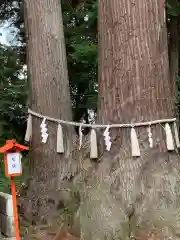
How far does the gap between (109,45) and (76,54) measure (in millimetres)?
4561

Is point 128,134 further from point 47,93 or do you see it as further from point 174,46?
point 174,46

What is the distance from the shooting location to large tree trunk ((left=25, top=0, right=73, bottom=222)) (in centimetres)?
554

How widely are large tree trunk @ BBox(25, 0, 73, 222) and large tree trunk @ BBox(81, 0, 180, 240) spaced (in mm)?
851

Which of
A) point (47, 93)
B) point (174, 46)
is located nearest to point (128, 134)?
point (47, 93)

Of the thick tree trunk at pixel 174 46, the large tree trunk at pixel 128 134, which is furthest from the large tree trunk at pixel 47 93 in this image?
the thick tree trunk at pixel 174 46

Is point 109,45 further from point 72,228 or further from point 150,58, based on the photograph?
point 72,228

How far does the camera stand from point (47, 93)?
5.78 m

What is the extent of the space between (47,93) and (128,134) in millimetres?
1563

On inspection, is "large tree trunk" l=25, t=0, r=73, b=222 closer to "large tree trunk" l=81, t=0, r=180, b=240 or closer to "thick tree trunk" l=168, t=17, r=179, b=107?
"large tree trunk" l=81, t=0, r=180, b=240

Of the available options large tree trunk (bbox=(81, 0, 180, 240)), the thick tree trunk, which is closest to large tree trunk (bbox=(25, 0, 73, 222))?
large tree trunk (bbox=(81, 0, 180, 240))

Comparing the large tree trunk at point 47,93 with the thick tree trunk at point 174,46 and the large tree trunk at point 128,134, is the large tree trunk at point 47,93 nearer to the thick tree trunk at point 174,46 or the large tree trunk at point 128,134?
the large tree trunk at point 128,134

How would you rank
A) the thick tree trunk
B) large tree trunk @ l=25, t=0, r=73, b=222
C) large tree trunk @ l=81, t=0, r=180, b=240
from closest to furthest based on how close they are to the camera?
large tree trunk @ l=81, t=0, r=180, b=240
large tree trunk @ l=25, t=0, r=73, b=222
the thick tree trunk

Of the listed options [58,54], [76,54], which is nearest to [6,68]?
[76,54]

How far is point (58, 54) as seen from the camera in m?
6.01
